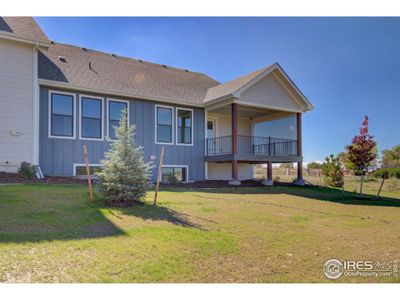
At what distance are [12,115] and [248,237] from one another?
988 centimetres

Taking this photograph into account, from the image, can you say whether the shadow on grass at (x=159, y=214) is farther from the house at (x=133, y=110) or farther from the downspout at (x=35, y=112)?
the house at (x=133, y=110)

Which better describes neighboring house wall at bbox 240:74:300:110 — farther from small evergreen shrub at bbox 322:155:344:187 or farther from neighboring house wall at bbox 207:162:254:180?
neighboring house wall at bbox 207:162:254:180

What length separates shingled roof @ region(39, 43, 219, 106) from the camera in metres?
12.6

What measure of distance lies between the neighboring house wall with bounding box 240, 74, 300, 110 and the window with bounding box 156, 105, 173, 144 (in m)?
3.62

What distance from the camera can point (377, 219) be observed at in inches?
293

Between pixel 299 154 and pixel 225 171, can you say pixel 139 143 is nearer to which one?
pixel 225 171

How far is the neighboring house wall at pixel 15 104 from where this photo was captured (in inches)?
423

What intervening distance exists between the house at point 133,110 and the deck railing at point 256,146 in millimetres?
56

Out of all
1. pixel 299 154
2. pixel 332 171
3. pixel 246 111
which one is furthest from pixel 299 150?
pixel 246 111

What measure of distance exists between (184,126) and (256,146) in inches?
184

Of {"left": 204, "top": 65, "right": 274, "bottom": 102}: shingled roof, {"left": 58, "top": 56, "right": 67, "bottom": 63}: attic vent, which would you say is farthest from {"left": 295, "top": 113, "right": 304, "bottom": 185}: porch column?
{"left": 58, "top": 56, "right": 67, "bottom": 63}: attic vent

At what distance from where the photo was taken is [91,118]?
42.0 ft
